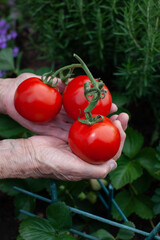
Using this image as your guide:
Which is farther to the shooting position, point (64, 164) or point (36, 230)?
point (36, 230)

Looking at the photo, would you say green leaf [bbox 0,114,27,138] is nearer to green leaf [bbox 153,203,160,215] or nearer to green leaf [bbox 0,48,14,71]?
green leaf [bbox 0,48,14,71]

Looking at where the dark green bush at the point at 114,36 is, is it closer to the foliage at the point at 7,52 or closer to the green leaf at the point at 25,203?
the foliage at the point at 7,52

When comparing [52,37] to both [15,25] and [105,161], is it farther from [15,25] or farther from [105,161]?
[15,25]

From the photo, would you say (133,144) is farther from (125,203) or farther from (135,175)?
(125,203)

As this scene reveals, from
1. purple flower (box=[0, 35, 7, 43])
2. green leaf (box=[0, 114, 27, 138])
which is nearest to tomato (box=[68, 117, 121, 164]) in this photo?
green leaf (box=[0, 114, 27, 138])

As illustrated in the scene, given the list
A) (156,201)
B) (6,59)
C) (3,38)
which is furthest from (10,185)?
(3,38)

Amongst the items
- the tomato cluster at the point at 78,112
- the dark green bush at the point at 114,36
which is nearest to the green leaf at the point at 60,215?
the tomato cluster at the point at 78,112
